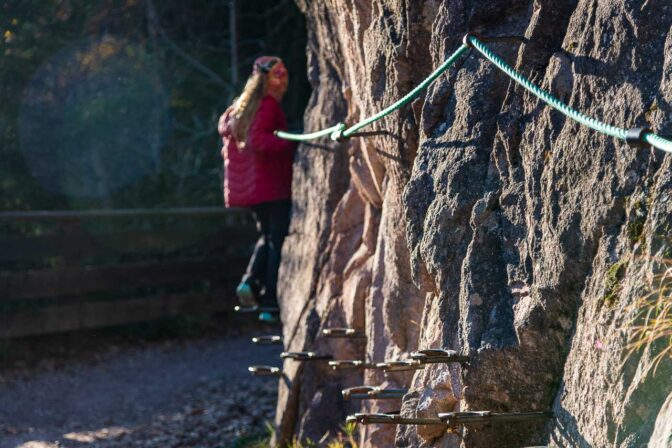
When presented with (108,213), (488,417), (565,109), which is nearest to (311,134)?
(488,417)

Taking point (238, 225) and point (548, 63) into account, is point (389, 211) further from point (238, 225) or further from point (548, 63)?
point (238, 225)

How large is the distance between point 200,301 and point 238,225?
100 centimetres

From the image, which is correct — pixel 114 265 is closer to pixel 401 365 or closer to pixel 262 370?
pixel 262 370

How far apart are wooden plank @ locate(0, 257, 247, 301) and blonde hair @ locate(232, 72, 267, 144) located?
3431mm

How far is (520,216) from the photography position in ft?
12.4

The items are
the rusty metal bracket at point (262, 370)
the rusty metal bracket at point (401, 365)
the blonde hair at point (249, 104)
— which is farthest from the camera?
the blonde hair at point (249, 104)

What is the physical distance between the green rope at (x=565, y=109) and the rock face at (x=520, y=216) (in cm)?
13

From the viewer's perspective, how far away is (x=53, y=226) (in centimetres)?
1082

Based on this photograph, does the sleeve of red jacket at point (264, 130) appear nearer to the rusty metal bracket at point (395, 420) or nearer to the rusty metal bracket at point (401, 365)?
the rusty metal bracket at point (401, 365)

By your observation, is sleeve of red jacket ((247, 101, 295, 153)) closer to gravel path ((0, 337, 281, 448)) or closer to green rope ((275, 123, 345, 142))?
green rope ((275, 123, 345, 142))

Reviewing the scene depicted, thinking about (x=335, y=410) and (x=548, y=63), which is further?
(x=335, y=410)

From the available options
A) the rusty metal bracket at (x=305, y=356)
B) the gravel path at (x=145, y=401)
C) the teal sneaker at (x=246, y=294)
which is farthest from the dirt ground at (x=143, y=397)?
the rusty metal bracket at (x=305, y=356)

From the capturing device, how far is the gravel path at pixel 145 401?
7.71 meters

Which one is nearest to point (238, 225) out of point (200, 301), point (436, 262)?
point (200, 301)
